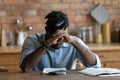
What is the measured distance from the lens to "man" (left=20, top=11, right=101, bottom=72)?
2.17 meters

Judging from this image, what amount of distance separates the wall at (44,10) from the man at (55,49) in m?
1.53

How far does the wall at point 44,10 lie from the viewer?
3799 mm

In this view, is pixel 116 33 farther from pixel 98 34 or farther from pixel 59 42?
pixel 59 42

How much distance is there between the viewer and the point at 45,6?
3885mm

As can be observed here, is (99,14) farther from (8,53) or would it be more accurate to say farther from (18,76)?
(18,76)

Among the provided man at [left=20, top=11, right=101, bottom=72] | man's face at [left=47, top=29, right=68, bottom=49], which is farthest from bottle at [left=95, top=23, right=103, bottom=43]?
man's face at [left=47, top=29, right=68, bottom=49]

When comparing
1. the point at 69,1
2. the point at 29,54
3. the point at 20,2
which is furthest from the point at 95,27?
the point at 29,54

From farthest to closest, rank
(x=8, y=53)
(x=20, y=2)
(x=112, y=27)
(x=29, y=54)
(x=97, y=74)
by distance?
1. (x=112, y=27)
2. (x=20, y=2)
3. (x=8, y=53)
4. (x=29, y=54)
5. (x=97, y=74)

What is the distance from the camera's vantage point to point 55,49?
2.30 m

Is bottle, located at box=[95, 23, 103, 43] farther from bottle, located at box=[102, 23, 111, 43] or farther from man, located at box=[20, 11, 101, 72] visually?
man, located at box=[20, 11, 101, 72]

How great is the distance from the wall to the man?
5.02ft

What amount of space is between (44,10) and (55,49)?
1647mm

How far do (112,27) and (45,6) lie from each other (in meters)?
0.96

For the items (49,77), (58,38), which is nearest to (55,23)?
(58,38)
